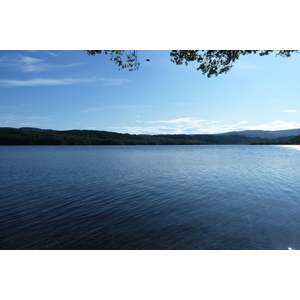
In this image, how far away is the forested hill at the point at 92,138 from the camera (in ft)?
408

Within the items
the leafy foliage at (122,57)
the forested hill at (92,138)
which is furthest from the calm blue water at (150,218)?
the forested hill at (92,138)

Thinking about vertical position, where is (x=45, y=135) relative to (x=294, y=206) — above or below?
above

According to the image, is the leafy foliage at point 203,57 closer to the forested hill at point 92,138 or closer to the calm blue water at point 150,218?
the calm blue water at point 150,218

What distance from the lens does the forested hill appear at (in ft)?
408

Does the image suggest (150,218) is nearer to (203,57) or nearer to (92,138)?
(203,57)

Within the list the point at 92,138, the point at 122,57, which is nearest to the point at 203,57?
the point at 122,57
